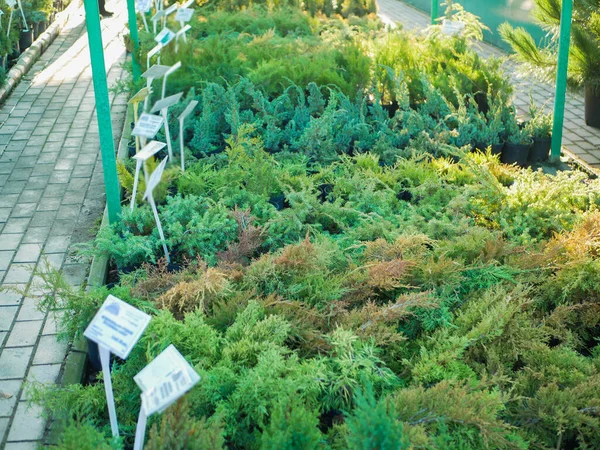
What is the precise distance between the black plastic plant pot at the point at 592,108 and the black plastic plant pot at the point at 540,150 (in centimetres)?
120

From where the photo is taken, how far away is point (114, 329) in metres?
2.03

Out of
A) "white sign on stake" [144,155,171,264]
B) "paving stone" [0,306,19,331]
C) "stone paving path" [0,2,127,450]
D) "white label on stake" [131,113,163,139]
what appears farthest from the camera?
"white label on stake" [131,113,163,139]

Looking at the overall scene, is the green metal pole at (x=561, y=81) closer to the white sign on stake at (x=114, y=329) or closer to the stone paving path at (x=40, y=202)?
the stone paving path at (x=40, y=202)

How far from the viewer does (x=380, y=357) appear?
8.36ft

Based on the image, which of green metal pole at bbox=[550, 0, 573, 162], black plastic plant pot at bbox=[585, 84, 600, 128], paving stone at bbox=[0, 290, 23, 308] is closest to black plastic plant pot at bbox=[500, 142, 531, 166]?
green metal pole at bbox=[550, 0, 573, 162]

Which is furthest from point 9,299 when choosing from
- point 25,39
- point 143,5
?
point 25,39

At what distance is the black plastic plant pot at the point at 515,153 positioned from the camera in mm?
5254

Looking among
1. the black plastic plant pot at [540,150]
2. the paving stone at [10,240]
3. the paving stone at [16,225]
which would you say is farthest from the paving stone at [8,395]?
the black plastic plant pot at [540,150]

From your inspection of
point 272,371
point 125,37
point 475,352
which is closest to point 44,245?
point 272,371

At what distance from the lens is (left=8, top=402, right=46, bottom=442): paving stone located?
2.76 metres

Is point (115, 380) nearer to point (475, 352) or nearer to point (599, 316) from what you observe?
point (475, 352)

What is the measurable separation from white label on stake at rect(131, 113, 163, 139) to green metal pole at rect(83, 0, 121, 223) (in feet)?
0.53

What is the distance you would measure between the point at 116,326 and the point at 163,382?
320mm

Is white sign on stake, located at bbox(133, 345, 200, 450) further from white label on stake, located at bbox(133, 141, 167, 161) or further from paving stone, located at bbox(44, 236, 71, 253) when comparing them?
paving stone, located at bbox(44, 236, 71, 253)
